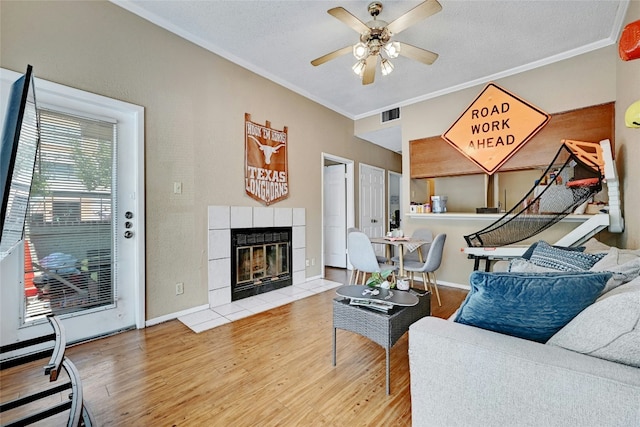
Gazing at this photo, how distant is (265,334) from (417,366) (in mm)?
1636

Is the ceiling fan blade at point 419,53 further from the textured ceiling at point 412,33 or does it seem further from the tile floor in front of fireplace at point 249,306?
the tile floor in front of fireplace at point 249,306

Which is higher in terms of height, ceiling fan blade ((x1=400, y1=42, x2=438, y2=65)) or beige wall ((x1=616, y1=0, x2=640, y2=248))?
ceiling fan blade ((x1=400, y1=42, x2=438, y2=65))

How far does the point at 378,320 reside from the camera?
1.67 meters

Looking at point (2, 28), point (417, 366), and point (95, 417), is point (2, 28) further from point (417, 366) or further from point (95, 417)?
point (417, 366)

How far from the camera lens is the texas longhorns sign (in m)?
3.39

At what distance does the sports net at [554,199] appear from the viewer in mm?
2576

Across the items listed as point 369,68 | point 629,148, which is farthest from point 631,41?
point 369,68

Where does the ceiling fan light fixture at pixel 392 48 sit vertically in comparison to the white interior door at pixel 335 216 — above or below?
above

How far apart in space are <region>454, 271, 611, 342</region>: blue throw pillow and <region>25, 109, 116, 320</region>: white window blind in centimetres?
280

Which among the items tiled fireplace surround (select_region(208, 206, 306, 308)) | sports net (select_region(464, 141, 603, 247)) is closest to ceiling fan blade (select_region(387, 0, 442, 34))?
sports net (select_region(464, 141, 603, 247))

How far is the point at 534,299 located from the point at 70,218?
3.02 metres

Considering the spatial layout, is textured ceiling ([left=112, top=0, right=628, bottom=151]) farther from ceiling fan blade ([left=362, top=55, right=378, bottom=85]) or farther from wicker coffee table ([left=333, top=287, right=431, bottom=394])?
wicker coffee table ([left=333, top=287, right=431, bottom=394])

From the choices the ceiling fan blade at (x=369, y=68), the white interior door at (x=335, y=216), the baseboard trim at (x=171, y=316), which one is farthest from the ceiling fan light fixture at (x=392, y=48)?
the baseboard trim at (x=171, y=316)

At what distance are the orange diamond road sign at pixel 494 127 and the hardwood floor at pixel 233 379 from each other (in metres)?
2.74
